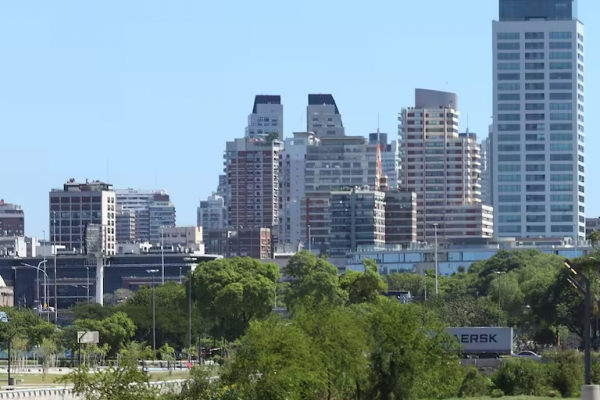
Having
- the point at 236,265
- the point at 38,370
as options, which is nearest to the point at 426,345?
the point at 38,370

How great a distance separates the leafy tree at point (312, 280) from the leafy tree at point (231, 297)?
8.54 feet

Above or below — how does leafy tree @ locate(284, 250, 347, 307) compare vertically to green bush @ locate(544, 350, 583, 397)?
above

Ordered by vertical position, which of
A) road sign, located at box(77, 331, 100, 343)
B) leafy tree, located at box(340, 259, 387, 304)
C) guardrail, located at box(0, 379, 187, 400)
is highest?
leafy tree, located at box(340, 259, 387, 304)

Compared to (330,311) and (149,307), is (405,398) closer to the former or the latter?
(330,311)

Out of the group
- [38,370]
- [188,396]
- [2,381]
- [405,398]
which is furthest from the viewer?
[38,370]

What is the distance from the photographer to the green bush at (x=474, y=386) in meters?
84.0

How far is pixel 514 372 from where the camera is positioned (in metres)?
87.3

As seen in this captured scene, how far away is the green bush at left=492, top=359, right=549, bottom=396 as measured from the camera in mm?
85438

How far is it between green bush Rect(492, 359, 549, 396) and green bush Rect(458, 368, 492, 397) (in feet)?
3.50

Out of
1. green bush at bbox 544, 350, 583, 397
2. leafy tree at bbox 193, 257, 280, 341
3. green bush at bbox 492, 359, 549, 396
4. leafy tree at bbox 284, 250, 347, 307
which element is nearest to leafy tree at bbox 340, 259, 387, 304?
leafy tree at bbox 284, 250, 347, 307

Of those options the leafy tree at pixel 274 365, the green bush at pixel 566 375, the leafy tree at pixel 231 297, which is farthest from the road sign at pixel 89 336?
the leafy tree at pixel 274 365

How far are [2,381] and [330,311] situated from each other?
32315mm

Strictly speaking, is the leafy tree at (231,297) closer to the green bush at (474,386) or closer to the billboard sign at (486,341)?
the billboard sign at (486,341)

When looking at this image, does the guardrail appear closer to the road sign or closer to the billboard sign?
the billboard sign
